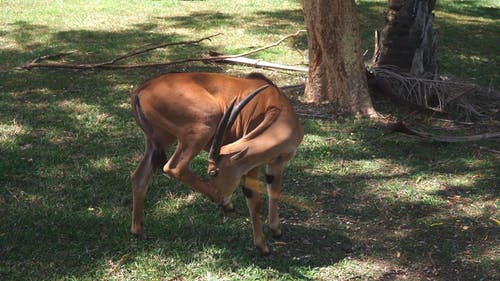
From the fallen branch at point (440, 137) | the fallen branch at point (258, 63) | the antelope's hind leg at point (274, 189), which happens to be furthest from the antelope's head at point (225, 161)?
the fallen branch at point (258, 63)

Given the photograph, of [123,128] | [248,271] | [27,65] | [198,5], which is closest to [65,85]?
[27,65]

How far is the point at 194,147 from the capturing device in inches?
179

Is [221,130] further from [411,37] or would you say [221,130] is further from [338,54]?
[411,37]

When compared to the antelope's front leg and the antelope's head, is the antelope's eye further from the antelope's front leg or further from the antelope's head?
the antelope's front leg

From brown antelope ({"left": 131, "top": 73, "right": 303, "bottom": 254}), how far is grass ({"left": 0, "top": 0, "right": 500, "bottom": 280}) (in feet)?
1.33

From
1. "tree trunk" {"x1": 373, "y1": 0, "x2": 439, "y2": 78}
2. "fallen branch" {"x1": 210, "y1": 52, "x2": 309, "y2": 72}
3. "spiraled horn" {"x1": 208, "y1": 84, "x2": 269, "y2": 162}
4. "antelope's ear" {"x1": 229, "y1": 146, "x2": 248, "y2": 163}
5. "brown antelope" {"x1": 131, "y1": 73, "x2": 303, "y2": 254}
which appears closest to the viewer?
"spiraled horn" {"x1": 208, "y1": 84, "x2": 269, "y2": 162}

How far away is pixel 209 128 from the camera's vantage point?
457cm

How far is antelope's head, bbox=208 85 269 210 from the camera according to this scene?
13.5ft

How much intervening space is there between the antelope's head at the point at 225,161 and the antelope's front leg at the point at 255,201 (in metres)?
0.40

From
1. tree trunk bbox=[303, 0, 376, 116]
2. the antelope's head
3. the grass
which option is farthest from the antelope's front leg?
tree trunk bbox=[303, 0, 376, 116]

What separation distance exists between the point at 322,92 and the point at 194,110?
3849 mm

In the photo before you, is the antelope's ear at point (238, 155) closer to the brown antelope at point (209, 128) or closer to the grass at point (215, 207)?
the brown antelope at point (209, 128)

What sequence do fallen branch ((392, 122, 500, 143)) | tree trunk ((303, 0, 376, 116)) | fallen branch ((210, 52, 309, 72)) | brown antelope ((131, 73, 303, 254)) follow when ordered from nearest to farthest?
1. brown antelope ((131, 73, 303, 254))
2. fallen branch ((392, 122, 500, 143))
3. tree trunk ((303, 0, 376, 116))
4. fallen branch ((210, 52, 309, 72))

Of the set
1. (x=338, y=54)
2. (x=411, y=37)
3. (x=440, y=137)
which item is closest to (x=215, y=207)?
(x=440, y=137)
